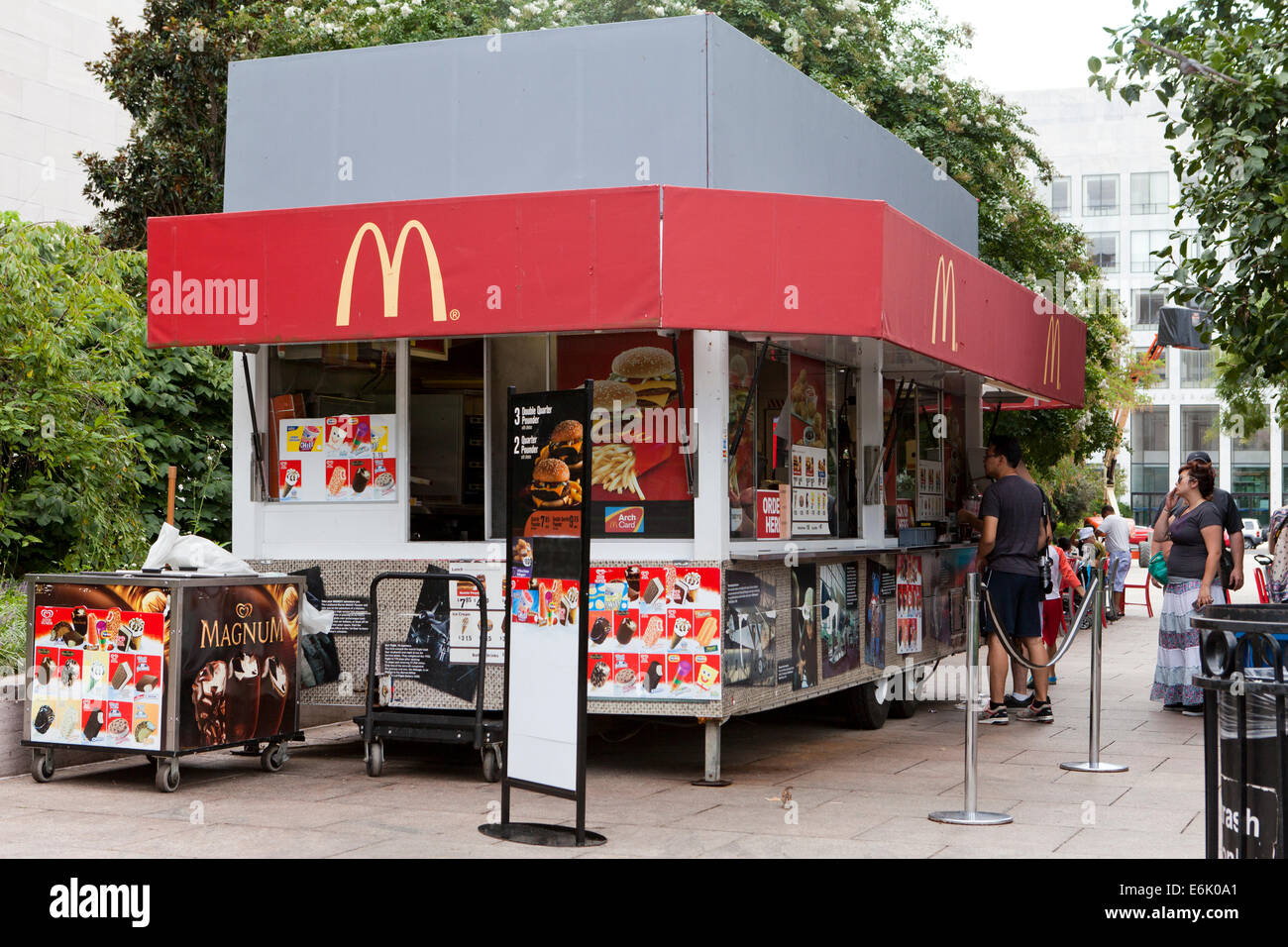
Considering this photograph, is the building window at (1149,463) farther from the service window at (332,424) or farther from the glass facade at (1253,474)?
the service window at (332,424)

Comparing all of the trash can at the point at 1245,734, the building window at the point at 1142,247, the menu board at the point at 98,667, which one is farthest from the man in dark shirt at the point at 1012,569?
the building window at the point at 1142,247

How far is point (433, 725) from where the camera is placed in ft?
27.3

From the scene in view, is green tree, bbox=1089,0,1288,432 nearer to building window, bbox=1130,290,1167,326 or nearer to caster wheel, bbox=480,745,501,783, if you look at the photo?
caster wheel, bbox=480,745,501,783

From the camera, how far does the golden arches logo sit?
314 inches

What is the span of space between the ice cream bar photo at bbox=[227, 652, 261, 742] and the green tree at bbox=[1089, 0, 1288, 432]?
618 centimetres

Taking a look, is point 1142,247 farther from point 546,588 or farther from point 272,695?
point 546,588

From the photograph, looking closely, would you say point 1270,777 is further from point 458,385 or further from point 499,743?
point 458,385

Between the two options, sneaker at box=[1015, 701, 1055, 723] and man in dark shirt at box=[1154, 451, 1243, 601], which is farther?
man in dark shirt at box=[1154, 451, 1243, 601]

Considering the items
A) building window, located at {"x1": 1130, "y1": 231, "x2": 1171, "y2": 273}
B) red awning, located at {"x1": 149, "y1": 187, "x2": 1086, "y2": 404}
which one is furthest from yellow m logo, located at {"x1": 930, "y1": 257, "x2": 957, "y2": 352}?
building window, located at {"x1": 1130, "y1": 231, "x2": 1171, "y2": 273}

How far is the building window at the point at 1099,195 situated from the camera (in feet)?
267

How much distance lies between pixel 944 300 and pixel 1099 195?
78128mm

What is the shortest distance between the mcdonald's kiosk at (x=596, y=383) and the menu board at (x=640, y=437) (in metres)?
0.02

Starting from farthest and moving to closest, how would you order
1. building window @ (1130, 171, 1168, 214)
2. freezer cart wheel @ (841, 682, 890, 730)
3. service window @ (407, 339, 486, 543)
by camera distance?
building window @ (1130, 171, 1168, 214) → freezer cart wheel @ (841, 682, 890, 730) → service window @ (407, 339, 486, 543)
